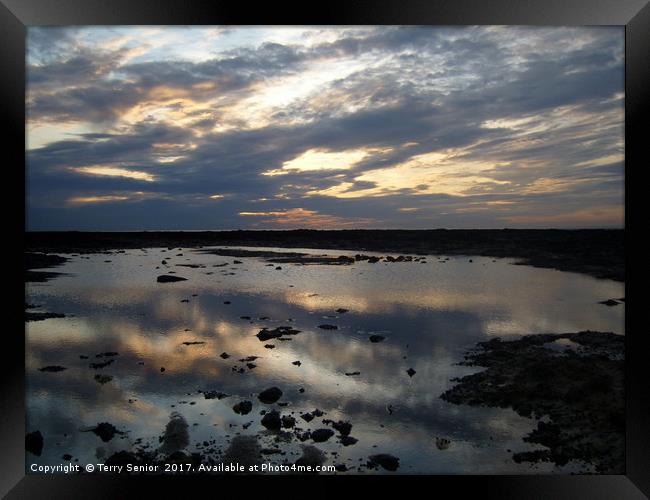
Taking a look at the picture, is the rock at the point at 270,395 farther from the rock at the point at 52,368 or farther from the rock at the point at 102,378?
the rock at the point at 52,368

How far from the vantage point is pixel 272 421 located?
253 inches

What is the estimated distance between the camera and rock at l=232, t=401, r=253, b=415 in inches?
265

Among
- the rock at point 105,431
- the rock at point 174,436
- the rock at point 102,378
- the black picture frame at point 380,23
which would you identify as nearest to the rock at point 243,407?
the rock at point 174,436

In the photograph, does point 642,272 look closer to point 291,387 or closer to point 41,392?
point 291,387

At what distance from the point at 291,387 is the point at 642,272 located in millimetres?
5763

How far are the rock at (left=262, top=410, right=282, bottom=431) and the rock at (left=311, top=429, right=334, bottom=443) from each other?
1.89 ft

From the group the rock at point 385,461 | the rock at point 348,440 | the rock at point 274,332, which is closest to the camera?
the rock at point 385,461

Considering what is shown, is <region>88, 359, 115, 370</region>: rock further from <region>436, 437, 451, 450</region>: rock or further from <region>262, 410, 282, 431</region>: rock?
<region>436, 437, 451, 450</region>: rock

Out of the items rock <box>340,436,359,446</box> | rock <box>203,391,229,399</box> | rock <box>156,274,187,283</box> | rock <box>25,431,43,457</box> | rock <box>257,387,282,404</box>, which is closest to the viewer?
rock <box>25,431,43,457</box>

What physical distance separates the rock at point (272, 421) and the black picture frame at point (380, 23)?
5.43 ft

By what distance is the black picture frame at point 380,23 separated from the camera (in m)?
4.59

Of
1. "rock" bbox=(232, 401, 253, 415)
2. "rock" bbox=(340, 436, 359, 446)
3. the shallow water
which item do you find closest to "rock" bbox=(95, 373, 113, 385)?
the shallow water

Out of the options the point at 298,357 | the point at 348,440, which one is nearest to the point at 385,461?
the point at 348,440

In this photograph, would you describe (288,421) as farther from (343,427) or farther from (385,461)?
(385,461)
